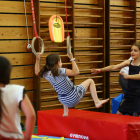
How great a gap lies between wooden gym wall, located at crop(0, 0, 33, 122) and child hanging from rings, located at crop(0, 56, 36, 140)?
9.68 feet

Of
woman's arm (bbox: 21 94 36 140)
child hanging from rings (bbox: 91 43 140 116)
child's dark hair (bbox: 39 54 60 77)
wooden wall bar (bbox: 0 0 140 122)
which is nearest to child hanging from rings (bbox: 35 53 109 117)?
child's dark hair (bbox: 39 54 60 77)

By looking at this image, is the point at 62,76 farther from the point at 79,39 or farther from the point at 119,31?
the point at 119,31

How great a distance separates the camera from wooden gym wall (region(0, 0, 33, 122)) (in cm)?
418

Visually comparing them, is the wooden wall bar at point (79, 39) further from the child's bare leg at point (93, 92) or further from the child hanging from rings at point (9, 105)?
the child hanging from rings at point (9, 105)

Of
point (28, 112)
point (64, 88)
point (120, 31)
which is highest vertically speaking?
point (120, 31)

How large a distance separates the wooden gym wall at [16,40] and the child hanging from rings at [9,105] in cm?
295

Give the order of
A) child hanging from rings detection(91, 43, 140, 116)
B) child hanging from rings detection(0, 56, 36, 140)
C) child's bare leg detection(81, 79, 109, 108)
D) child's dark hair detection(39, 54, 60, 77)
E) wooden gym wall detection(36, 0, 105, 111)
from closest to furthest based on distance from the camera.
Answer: child hanging from rings detection(0, 56, 36, 140), child's dark hair detection(39, 54, 60, 77), child's bare leg detection(81, 79, 109, 108), child hanging from rings detection(91, 43, 140, 116), wooden gym wall detection(36, 0, 105, 111)

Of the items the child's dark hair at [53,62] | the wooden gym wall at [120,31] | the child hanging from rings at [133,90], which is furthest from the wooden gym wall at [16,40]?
the child hanging from rings at [133,90]

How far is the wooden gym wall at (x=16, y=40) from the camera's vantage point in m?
4.18

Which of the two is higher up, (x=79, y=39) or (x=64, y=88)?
(x=79, y=39)

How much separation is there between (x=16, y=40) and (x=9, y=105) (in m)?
3.09

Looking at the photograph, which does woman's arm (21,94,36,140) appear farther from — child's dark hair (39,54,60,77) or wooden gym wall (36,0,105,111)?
wooden gym wall (36,0,105,111)

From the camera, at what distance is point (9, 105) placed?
1358mm

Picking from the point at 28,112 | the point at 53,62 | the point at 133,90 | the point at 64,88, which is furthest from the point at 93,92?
the point at 28,112
